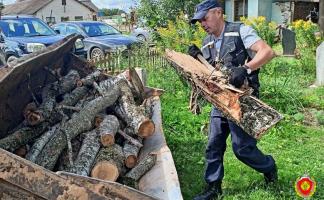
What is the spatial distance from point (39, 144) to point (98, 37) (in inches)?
510

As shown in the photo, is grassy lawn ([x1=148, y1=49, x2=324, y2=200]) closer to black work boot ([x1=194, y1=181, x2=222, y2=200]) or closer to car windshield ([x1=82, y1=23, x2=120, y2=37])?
black work boot ([x1=194, y1=181, x2=222, y2=200])

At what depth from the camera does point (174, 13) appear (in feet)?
51.2

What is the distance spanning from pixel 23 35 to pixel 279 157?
10.1 metres

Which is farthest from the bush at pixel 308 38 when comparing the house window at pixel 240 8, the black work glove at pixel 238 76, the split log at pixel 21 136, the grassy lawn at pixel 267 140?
the house window at pixel 240 8

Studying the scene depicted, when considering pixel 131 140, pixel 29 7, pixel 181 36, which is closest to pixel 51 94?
pixel 131 140

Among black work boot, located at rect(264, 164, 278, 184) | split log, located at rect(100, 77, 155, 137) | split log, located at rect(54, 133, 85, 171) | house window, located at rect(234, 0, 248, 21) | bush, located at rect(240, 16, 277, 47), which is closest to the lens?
split log, located at rect(54, 133, 85, 171)

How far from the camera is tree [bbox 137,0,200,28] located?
50.0 feet

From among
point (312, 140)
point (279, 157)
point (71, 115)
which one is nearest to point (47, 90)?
point (71, 115)

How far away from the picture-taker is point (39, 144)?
4.26 metres

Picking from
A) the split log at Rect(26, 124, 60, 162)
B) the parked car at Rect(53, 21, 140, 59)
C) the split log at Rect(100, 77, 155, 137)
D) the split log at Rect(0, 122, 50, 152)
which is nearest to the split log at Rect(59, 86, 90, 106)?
the split log at Rect(100, 77, 155, 137)

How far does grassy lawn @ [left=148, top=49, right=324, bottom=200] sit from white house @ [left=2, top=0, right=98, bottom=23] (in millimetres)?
46410

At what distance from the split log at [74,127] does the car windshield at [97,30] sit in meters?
12.4

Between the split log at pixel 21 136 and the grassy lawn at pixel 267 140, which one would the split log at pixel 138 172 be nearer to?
the grassy lawn at pixel 267 140

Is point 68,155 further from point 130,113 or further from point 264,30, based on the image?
point 264,30
